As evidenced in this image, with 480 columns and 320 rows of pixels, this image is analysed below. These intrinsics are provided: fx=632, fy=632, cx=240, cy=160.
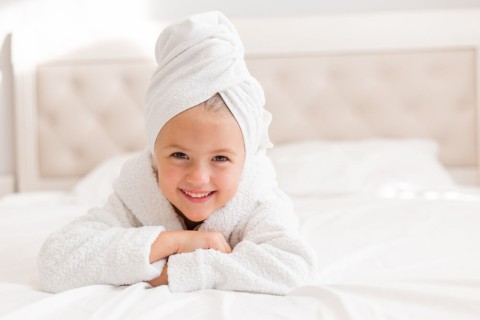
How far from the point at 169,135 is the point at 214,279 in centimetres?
27

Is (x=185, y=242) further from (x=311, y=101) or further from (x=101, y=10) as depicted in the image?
(x=101, y=10)

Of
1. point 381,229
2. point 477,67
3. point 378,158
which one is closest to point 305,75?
point 378,158

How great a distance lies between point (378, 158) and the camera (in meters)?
2.46

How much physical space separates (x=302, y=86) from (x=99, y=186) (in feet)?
3.27

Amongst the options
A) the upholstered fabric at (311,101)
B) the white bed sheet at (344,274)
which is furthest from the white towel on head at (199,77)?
the upholstered fabric at (311,101)

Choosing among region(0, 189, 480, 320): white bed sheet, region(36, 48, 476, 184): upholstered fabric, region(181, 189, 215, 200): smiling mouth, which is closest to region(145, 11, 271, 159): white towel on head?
region(181, 189, 215, 200): smiling mouth

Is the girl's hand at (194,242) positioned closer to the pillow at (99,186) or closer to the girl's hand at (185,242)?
the girl's hand at (185,242)

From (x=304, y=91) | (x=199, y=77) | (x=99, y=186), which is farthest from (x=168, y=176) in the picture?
(x=304, y=91)

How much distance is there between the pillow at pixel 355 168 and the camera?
2350mm

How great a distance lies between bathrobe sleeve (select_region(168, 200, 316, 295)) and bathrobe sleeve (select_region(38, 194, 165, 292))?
0.19ft

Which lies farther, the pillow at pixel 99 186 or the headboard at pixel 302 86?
the headboard at pixel 302 86

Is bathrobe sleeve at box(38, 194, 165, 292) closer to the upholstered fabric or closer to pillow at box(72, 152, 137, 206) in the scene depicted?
pillow at box(72, 152, 137, 206)

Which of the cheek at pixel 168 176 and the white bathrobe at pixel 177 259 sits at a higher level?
the cheek at pixel 168 176

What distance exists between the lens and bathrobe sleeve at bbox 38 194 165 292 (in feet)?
3.52
